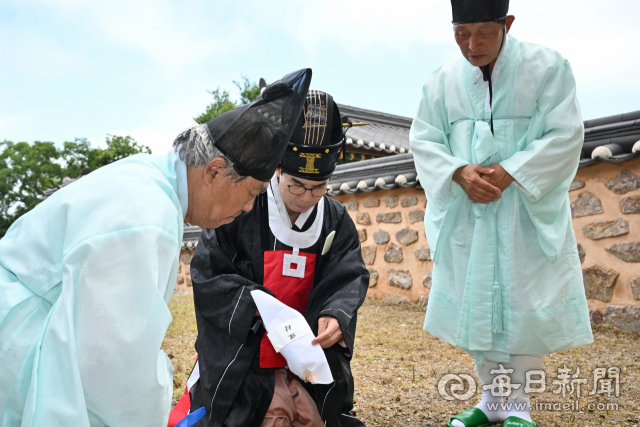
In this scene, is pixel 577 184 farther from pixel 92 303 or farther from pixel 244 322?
pixel 92 303

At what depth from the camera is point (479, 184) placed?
243 centimetres

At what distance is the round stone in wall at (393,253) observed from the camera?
624 cm

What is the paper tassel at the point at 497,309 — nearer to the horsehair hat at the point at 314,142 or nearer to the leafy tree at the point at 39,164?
the horsehair hat at the point at 314,142

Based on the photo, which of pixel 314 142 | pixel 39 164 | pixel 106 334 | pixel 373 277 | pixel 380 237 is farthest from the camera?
pixel 39 164

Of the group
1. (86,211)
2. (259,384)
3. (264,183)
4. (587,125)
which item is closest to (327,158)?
(264,183)

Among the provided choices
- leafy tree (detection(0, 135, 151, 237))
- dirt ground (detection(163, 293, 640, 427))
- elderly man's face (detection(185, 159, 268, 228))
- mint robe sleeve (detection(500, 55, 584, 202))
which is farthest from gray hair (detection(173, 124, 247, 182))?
leafy tree (detection(0, 135, 151, 237))

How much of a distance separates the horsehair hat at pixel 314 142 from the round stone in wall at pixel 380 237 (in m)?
4.21

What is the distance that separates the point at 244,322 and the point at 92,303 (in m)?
0.97

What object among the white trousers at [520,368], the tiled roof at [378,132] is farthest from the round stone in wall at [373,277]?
the tiled roof at [378,132]

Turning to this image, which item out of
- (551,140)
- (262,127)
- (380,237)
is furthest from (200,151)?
(380,237)

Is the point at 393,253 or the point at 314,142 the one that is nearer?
the point at 314,142

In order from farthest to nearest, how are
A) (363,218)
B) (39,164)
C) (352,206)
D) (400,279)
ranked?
(39,164) < (352,206) < (363,218) < (400,279)

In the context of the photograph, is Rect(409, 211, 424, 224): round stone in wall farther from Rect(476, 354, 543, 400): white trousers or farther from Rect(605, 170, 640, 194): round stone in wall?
Rect(476, 354, 543, 400): white trousers

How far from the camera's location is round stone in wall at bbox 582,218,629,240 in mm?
4195
